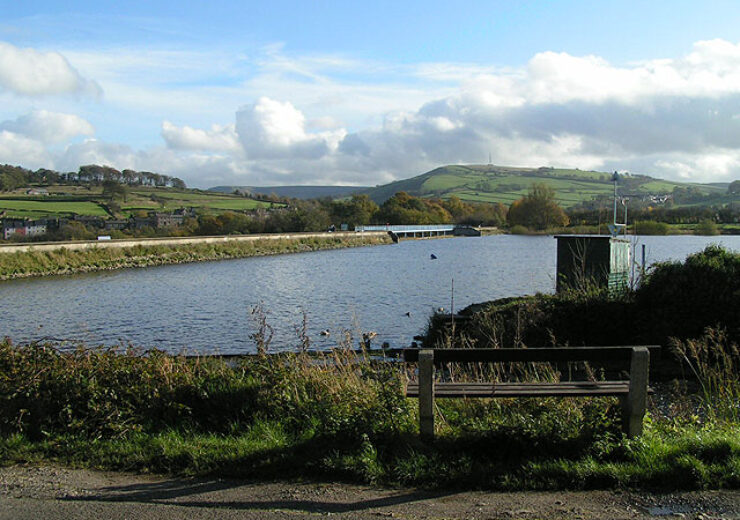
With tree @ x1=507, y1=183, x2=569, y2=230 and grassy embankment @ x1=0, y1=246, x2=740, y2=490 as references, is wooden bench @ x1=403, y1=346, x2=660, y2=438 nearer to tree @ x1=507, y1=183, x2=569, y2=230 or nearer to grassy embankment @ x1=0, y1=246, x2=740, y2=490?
grassy embankment @ x1=0, y1=246, x2=740, y2=490

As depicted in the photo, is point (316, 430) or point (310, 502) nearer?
point (310, 502)

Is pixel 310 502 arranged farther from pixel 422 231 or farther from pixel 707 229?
pixel 422 231

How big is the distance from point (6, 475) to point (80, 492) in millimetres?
1004

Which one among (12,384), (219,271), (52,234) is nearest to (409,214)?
(52,234)

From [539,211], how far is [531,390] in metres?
129

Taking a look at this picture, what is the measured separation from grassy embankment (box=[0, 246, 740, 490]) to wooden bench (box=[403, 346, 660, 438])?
0.20m

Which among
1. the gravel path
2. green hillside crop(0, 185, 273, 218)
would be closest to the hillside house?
green hillside crop(0, 185, 273, 218)

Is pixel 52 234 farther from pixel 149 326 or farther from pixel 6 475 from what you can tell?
pixel 6 475

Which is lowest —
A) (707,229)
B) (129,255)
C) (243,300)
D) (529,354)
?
(243,300)

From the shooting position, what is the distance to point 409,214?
141625 millimetres

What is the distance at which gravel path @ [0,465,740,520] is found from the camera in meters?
5.03

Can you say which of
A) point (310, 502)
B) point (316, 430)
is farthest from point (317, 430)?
point (310, 502)

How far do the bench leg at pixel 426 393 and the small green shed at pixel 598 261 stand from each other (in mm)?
13020

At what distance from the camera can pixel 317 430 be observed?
6.67 m
